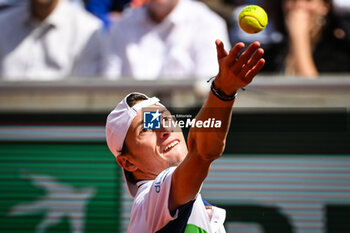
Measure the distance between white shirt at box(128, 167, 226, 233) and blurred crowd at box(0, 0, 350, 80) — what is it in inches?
90.1

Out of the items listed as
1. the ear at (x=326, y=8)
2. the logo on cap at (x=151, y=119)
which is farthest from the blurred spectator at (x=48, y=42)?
the logo on cap at (x=151, y=119)

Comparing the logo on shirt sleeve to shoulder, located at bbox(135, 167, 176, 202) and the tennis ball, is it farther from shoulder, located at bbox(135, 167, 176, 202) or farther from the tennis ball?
the tennis ball

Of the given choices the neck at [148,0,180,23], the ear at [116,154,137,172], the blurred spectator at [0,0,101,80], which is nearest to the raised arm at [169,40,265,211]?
the ear at [116,154,137,172]

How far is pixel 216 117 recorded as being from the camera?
1905 mm

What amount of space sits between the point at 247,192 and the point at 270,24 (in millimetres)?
2045

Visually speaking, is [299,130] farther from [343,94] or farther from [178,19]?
[178,19]

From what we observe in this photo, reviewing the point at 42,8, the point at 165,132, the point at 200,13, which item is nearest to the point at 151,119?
the point at 165,132

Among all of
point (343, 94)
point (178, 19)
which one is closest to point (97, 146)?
point (178, 19)

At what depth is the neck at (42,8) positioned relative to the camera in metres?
5.04

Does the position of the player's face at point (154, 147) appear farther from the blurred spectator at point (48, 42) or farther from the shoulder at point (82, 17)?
the shoulder at point (82, 17)

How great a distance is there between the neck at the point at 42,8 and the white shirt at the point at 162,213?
10.4ft

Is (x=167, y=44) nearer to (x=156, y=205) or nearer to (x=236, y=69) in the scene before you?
(x=156, y=205)

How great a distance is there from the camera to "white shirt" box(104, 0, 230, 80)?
14.8ft

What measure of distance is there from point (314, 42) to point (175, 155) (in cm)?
301
